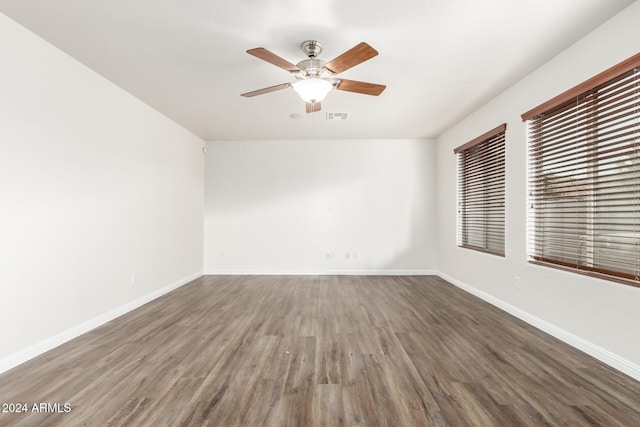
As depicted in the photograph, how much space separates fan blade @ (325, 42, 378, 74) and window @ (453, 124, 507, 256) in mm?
2377

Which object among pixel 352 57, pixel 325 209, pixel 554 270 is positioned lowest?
pixel 554 270

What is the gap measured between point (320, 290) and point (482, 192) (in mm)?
2763

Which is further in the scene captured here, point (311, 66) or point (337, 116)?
point (337, 116)

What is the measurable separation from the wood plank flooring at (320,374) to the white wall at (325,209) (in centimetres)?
228

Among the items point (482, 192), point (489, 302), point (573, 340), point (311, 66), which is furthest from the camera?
point (482, 192)

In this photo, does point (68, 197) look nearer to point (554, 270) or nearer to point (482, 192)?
point (554, 270)

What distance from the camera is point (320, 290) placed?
15.1 ft

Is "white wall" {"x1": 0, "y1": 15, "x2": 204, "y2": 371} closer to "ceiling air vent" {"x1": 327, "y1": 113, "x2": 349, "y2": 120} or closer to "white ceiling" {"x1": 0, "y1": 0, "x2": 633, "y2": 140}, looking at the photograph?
"white ceiling" {"x1": 0, "y1": 0, "x2": 633, "y2": 140}

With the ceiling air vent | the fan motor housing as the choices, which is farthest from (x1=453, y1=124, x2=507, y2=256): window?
the fan motor housing

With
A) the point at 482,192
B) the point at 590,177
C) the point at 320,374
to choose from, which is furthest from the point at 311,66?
the point at 482,192

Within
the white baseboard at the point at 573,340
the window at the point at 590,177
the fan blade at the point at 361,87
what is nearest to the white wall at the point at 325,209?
the white baseboard at the point at 573,340

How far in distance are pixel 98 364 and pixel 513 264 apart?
13.6 feet

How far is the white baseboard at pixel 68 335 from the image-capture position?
88.9 inches

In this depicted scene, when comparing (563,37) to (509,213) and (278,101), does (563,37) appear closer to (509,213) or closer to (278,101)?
(509,213)
